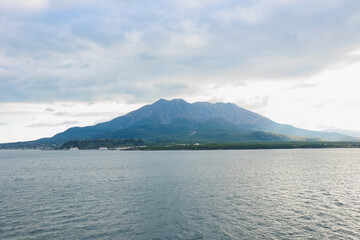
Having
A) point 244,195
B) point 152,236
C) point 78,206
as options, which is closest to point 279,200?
point 244,195

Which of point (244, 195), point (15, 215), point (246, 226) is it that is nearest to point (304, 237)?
point (246, 226)

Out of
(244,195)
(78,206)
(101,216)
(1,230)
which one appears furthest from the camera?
(244,195)

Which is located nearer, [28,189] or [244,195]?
[244,195]

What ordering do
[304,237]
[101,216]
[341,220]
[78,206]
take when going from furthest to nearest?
[78,206] < [101,216] < [341,220] < [304,237]

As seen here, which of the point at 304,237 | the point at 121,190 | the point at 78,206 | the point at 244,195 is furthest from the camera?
the point at 121,190

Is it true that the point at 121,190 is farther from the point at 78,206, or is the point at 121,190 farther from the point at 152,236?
the point at 152,236

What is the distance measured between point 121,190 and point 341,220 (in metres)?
55.3

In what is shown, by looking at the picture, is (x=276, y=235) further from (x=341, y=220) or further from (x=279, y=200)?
(x=279, y=200)

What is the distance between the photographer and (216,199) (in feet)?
211

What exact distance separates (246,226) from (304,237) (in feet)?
29.9

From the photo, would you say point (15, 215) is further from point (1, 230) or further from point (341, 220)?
point (341, 220)

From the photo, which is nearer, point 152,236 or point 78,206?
point 152,236

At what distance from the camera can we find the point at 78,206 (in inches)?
2354

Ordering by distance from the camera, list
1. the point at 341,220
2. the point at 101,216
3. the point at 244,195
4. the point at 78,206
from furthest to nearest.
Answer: the point at 244,195, the point at 78,206, the point at 101,216, the point at 341,220
